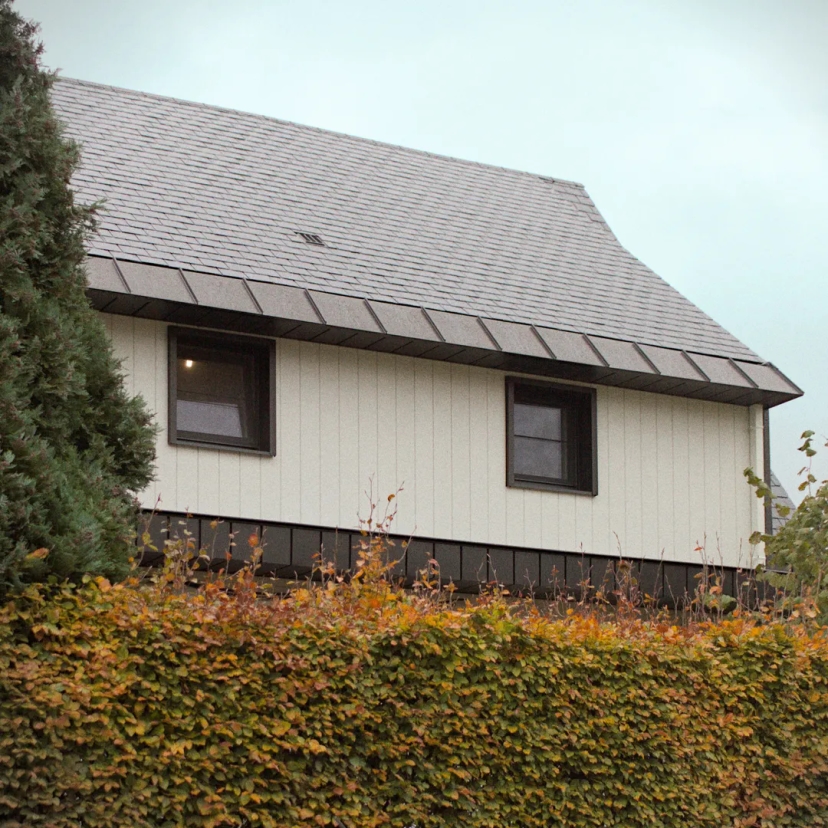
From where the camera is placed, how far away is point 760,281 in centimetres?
5847

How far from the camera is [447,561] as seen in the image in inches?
564

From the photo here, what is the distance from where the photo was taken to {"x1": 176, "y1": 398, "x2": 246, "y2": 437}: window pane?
13.6 m

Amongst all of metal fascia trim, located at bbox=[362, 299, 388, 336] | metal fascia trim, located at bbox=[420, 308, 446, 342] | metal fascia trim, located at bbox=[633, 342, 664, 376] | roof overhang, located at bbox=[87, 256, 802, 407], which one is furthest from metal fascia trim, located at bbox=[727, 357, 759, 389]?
metal fascia trim, located at bbox=[362, 299, 388, 336]

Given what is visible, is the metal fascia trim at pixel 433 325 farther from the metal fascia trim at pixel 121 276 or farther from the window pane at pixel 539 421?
the metal fascia trim at pixel 121 276

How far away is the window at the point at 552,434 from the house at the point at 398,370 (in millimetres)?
25

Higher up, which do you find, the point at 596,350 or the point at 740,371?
the point at 596,350

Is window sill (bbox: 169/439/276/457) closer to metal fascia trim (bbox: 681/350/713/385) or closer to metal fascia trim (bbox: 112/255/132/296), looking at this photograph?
metal fascia trim (bbox: 112/255/132/296)

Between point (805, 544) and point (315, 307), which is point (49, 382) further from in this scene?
point (805, 544)

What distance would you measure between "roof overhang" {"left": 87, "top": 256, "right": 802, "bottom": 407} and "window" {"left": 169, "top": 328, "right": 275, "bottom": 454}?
8.8 inches

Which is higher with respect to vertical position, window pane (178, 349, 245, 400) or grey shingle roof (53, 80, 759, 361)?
grey shingle roof (53, 80, 759, 361)

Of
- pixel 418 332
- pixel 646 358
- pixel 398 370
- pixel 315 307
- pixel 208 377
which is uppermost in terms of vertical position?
pixel 315 307

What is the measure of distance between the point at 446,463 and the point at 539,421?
4.80 feet

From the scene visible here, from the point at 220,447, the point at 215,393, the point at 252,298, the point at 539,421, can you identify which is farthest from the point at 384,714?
the point at 539,421

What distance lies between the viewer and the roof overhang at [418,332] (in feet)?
43.3
